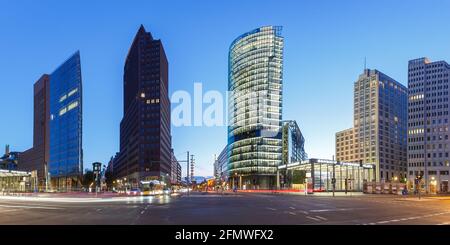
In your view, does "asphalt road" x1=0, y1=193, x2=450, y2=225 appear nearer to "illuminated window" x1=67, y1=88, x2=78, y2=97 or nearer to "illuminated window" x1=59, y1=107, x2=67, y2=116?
"illuminated window" x1=67, y1=88, x2=78, y2=97

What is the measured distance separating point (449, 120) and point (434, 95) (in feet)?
44.2

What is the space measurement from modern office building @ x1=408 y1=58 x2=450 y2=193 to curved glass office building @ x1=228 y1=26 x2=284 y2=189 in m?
53.1

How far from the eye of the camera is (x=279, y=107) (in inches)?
7141

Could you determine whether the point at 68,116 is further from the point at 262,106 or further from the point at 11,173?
the point at 262,106

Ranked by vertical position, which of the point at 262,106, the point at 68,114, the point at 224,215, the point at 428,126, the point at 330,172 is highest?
the point at 262,106

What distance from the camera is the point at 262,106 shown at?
17738cm

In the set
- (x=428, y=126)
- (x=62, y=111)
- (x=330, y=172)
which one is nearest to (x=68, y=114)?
(x=62, y=111)

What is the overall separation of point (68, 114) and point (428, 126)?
146916mm

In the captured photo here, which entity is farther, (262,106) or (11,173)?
(262,106)

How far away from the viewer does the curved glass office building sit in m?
179
